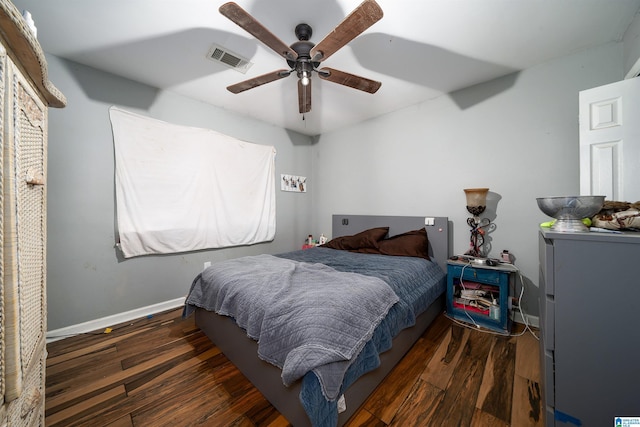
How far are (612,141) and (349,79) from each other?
194 cm

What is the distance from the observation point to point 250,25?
51.3 inches

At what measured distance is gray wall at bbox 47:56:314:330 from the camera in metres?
2.05

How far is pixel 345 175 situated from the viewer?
3768mm

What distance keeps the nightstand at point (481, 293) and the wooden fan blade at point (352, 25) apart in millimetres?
2162

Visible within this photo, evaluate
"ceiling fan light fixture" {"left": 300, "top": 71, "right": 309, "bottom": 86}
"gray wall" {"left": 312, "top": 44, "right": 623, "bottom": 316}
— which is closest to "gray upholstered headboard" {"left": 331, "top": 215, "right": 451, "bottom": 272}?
"gray wall" {"left": 312, "top": 44, "right": 623, "bottom": 316}

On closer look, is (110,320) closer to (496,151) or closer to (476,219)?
(476,219)

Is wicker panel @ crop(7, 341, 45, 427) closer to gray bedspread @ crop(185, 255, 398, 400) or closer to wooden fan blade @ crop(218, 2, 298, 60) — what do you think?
gray bedspread @ crop(185, 255, 398, 400)

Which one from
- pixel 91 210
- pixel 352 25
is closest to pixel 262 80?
pixel 352 25

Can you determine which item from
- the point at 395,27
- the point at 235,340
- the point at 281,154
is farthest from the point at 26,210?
the point at 281,154

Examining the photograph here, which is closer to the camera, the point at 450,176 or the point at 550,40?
the point at 550,40

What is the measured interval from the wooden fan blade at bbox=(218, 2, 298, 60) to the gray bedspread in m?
1.59

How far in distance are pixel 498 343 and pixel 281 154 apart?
11.4ft

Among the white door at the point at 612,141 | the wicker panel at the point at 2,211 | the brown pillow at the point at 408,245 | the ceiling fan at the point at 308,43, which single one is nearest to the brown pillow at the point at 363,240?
the brown pillow at the point at 408,245

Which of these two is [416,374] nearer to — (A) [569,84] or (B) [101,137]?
(A) [569,84]
